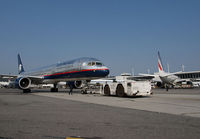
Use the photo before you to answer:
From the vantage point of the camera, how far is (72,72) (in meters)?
25.9

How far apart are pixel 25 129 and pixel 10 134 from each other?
2.00 ft

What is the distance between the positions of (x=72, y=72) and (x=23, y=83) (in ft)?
29.2

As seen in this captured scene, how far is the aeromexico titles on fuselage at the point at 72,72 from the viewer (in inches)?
918

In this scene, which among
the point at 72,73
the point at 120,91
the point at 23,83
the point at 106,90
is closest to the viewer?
the point at 120,91

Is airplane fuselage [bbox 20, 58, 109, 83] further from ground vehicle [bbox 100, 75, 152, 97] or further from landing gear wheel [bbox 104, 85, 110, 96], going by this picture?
ground vehicle [bbox 100, 75, 152, 97]

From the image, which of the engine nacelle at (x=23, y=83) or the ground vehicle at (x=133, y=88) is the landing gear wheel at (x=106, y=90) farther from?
the engine nacelle at (x=23, y=83)

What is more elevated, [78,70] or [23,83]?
[78,70]

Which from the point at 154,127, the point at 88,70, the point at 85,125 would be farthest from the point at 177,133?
the point at 88,70

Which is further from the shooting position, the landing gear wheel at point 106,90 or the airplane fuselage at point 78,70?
the airplane fuselage at point 78,70

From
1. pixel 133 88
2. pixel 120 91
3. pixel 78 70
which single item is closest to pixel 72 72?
pixel 78 70

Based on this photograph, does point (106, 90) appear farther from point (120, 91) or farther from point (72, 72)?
point (72, 72)

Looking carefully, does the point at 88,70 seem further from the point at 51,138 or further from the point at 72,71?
the point at 51,138

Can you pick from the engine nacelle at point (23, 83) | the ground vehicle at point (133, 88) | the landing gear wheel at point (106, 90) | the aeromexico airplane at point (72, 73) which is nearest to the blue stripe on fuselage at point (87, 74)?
the aeromexico airplane at point (72, 73)

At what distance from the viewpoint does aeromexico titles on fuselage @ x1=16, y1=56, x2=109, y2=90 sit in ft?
76.5
